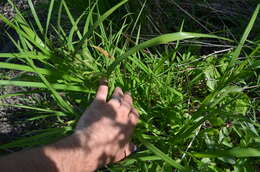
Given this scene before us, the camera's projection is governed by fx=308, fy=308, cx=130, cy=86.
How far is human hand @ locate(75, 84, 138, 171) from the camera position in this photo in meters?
1.06

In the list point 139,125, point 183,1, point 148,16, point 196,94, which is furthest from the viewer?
point 183,1

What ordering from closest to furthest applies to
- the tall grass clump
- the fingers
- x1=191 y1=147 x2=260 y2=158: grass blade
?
1. x1=191 y1=147 x2=260 y2=158: grass blade
2. the tall grass clump
3. the fingers

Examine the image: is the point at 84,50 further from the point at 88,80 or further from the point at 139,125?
the point at 139,125

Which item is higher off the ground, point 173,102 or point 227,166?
point 173,102

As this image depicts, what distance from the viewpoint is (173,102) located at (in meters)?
1.19

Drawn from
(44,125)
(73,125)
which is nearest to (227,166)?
(73,125)

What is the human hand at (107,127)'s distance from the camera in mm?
1059

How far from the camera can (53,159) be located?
0.99m

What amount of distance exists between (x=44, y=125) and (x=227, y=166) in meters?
0.85

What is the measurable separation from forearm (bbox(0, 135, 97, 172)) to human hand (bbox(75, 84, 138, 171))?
0.09 feet

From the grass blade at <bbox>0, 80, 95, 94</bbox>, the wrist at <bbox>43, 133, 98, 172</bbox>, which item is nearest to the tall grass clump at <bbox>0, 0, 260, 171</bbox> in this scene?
the grass blade at <bbox>0, 80, 95, 94</bbox>

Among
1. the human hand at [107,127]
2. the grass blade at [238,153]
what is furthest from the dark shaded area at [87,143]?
the grass blade at [238,153]

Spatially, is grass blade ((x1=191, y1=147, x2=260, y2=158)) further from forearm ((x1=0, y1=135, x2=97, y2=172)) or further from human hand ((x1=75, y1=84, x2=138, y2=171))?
forearm ((x1=0, y1=135, x2=97, y2=172))

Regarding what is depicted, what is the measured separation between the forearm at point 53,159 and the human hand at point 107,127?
26 mm
